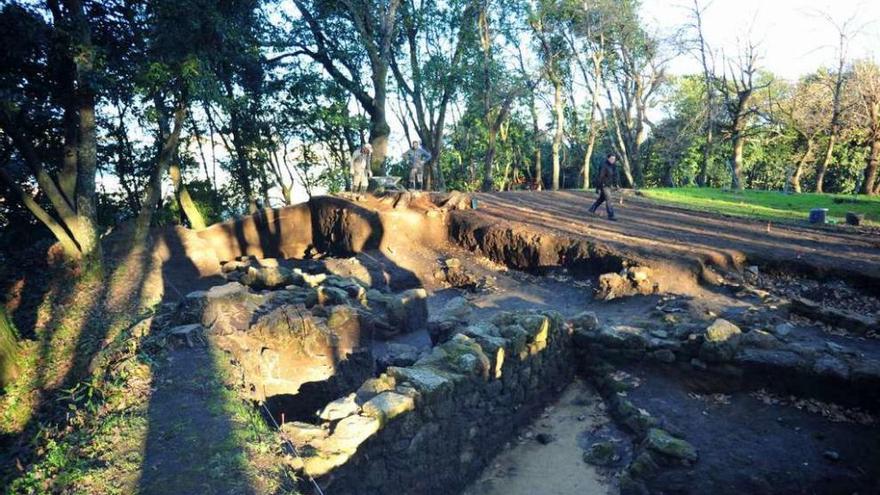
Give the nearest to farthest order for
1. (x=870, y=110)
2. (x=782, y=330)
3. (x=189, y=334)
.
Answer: (x=189, y=334), (x=782, y=330), (x=870, y=110)

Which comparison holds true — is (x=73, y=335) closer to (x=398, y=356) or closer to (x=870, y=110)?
(x=398, y=356)

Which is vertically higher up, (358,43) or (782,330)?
(358,43)

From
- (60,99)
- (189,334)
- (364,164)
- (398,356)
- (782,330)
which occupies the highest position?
(60,99)

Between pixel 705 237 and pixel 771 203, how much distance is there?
8.89m

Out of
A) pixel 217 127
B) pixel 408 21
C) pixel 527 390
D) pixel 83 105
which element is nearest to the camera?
pixel 527 390

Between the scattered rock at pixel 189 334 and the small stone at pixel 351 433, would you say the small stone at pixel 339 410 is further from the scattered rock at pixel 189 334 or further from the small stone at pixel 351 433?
the scattered rock at pixel 189 334

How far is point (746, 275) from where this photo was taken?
1164cm

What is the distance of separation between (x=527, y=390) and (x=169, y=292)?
9616mm

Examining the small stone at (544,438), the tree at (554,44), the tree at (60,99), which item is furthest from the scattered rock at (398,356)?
the tree at (554,44)

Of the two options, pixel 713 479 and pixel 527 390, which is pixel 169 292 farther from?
pixel 713 479

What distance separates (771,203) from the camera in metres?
20.5

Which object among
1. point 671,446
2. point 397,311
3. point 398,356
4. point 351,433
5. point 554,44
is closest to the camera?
point 351,433

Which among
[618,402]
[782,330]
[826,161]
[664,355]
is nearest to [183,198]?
[618,402]

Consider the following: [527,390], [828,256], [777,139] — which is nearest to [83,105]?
[527,390]
